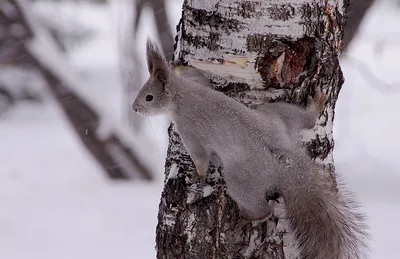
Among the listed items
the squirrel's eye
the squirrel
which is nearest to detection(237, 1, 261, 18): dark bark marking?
the squirrel

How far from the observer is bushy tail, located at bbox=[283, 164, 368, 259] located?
191 centimetres

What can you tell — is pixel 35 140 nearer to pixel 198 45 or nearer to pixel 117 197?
pixel 117 197

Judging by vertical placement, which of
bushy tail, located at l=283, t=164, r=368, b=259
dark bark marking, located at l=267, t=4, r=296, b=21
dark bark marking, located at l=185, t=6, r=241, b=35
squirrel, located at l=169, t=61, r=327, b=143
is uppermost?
dark bark marking, located at l=267, t=4, r=296, b=21

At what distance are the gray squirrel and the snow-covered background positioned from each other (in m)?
2.04

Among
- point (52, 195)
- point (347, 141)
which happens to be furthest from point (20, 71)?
point (347, 141)

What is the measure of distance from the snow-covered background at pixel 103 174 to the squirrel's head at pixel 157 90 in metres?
2.01

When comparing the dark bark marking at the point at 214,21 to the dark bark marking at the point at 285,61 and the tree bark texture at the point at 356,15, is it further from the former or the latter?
the tree bark texture at the point at 356,15

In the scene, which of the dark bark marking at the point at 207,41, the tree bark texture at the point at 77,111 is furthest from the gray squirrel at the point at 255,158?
the tree bark texture at the point at 77,111

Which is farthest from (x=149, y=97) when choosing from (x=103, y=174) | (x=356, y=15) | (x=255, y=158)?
(x=103, y=174)

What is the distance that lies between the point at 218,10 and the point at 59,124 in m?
7.55

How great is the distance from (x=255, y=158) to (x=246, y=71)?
26 centimetres

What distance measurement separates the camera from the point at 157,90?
1.94 metres

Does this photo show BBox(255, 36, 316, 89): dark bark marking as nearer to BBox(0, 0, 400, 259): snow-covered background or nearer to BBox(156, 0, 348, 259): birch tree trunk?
BBox(156, 0, 348, 259): birch tree trunk

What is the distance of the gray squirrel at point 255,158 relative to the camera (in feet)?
6.21
